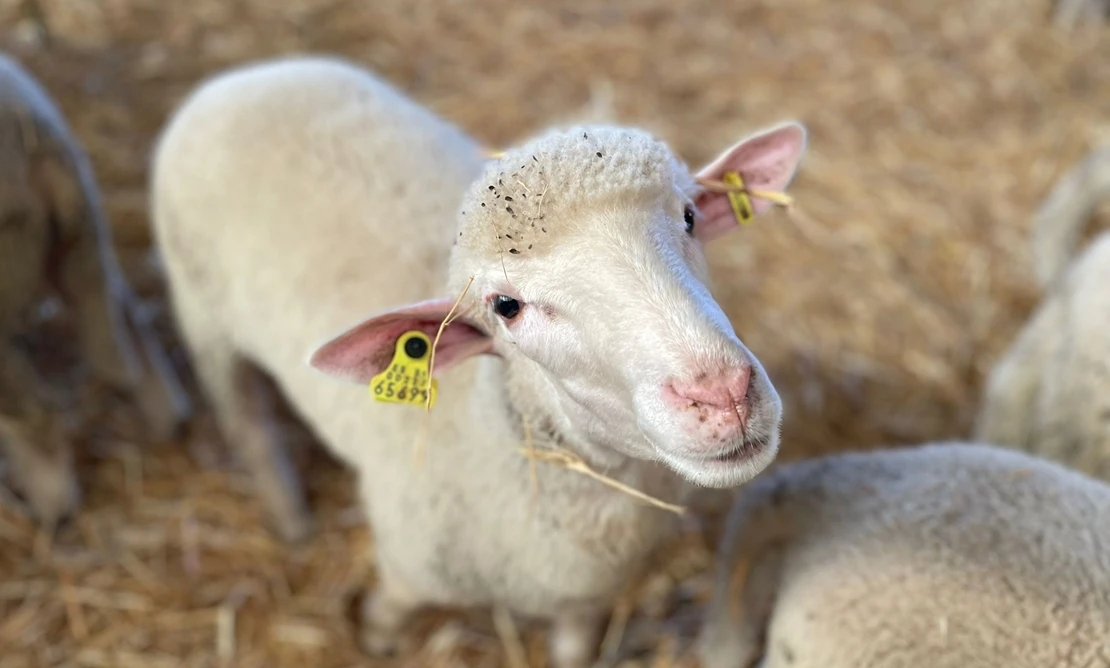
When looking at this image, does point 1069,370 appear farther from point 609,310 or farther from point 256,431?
point 256,431

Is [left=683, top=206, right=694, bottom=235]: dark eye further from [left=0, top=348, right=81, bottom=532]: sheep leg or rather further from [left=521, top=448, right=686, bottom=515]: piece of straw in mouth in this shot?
[left=0, top=348, right=81, bottom=532]: sheep leg

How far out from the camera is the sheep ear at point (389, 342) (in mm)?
1305

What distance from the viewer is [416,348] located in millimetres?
1345

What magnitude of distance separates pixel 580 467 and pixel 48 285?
70.8 inches

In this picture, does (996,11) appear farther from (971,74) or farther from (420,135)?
(420,135)

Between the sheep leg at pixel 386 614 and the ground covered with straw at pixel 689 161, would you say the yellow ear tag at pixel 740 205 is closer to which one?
the sheep leg at pixel 386 614

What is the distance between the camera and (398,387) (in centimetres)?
136

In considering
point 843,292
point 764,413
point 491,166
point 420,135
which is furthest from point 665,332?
point 843,292

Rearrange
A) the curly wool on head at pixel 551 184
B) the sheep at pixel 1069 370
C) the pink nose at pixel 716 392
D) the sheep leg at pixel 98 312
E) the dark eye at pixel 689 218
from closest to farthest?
the pink nose at pixel 716 392
the curly wool on head at pixel 551 184
the dark eye at pixel 689 218
the sheep at pixel 1069 370
the sheep leg at pixel 98 312

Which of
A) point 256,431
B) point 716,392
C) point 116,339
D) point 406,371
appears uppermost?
point 716,392

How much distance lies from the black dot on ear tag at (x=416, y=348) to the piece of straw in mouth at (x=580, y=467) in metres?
0.28

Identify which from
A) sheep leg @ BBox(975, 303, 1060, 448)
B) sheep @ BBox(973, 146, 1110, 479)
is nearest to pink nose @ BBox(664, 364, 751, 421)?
sheep @ BBox(973, 146, 1110, 479)

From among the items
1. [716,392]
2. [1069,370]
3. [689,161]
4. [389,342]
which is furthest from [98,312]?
[1069,370]

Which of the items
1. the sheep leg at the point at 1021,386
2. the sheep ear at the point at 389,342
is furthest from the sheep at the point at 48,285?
the sheep leg at the point at 1021,386
